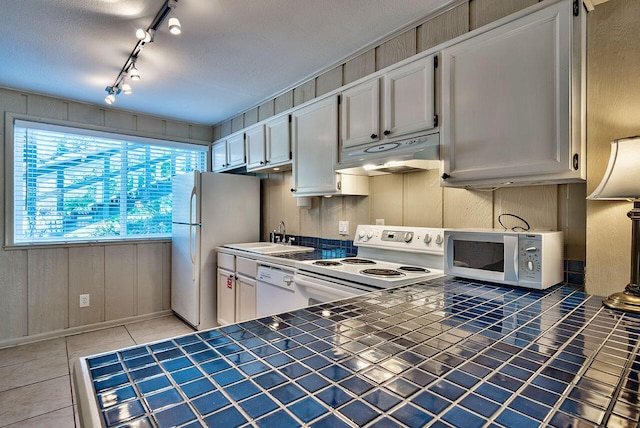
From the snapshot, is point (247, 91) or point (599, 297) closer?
point (599, 297)

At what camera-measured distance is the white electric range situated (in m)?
1.80

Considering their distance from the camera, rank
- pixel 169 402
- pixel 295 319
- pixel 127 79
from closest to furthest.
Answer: pixel 169 402, pixel 295 319, pixel 127 79

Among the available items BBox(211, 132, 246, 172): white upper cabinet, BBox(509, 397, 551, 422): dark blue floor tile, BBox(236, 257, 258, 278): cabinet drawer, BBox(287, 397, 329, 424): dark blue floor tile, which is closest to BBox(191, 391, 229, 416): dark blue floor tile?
BBox(287, 397, 329, 424): dark blue floor tile

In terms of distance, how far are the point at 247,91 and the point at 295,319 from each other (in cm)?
263

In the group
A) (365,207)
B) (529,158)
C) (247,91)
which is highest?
(247,91)

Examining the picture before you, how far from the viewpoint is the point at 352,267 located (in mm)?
2064

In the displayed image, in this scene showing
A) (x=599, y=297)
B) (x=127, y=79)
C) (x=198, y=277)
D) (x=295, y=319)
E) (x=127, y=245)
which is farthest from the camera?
(x=127, y=245)

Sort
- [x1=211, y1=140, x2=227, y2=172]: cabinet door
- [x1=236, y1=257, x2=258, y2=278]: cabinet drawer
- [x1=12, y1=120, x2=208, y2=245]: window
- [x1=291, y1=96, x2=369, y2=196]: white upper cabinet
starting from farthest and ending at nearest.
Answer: [x1=211, y1=140, x2=227, y2=172]: cabinet door
[x1=12, y1=120, x2=208, y2=245]: window
[x1=236, y1=257, x2=258, y2=278]: cabinet drawer
[x1=291, y1=96, x2=369, y2=196]: white upper cabinet

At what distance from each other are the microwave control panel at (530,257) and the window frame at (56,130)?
360 centimetres

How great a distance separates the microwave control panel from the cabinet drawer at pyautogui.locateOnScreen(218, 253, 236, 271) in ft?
7.60

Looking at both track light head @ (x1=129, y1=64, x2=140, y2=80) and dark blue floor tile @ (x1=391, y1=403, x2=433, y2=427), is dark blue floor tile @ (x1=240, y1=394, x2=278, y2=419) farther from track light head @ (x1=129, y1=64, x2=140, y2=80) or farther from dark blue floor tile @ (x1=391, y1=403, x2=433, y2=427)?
track light head @ (x1=129, y1=64, x2=140, y2=80)

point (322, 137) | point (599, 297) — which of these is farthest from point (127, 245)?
point (599, 297)

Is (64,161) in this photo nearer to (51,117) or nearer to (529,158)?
(51,117)

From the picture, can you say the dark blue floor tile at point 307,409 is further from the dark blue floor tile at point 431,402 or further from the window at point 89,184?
the window at point 89,184
